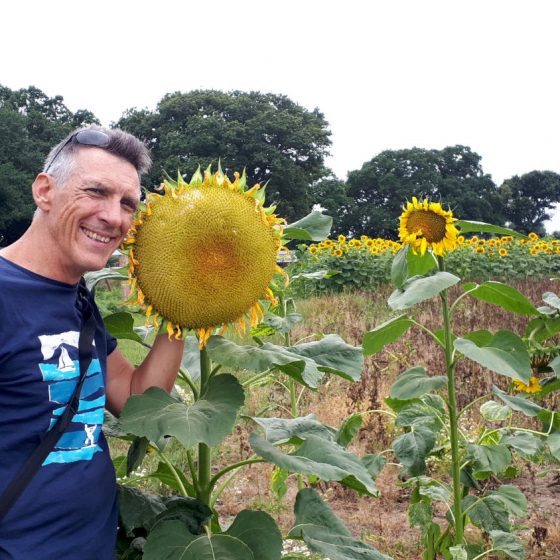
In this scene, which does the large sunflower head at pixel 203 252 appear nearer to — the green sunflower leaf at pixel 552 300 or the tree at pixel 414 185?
the green sunflower leaf at pixel 552 300

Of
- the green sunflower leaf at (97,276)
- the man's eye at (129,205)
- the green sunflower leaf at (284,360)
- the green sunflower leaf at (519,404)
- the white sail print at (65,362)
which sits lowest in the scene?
the green sunflower leaf at (519,404)

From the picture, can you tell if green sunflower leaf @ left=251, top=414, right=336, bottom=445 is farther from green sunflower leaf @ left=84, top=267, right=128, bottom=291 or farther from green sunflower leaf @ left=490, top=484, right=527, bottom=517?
green sunflower leaf @ left=490, top=484, right=527, bottom=517

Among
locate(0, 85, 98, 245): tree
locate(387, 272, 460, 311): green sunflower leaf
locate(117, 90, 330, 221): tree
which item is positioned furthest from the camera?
locate(117, 90, 330, 221): tree

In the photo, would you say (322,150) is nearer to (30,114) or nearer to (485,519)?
(30,114)

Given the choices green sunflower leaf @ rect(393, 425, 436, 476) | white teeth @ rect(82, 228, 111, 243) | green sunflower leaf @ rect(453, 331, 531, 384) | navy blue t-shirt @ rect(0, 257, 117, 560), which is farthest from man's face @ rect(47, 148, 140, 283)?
green sunflower leaf @ rect(393, 425, 436, 476)

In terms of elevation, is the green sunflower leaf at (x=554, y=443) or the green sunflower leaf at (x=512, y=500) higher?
the green sunflower leaf at (x=554, y=443)

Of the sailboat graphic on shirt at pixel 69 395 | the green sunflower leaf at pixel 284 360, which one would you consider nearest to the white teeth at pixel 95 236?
the sailboat graphic on shirt at pixel 69 395

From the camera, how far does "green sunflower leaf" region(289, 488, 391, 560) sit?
5.14 ft

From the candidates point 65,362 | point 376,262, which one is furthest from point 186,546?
point 376,262

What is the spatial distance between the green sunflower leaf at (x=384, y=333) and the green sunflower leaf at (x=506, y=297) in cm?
24

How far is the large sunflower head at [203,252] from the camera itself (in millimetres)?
1350

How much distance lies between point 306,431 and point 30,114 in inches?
1481

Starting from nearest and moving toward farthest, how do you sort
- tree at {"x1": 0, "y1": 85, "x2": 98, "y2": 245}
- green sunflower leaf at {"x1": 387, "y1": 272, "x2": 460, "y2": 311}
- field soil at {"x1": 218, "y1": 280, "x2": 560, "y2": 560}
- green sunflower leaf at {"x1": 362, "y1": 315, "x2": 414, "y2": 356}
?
green sunflower leaf at {"x1": 387, "y1": 272, "x2": 460, "y2": 311}, green sunflower leaf at {"x1": 362, "y1": 315, "x2": 414, "y2": 356}, field soil at {"x1": 218, "y1": 280, "x2": 560, "y2": 560}, tree at {"x1": 0, "y1": 85, "x2": 98, "y2": 245}

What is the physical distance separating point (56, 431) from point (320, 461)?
1.84 feet
